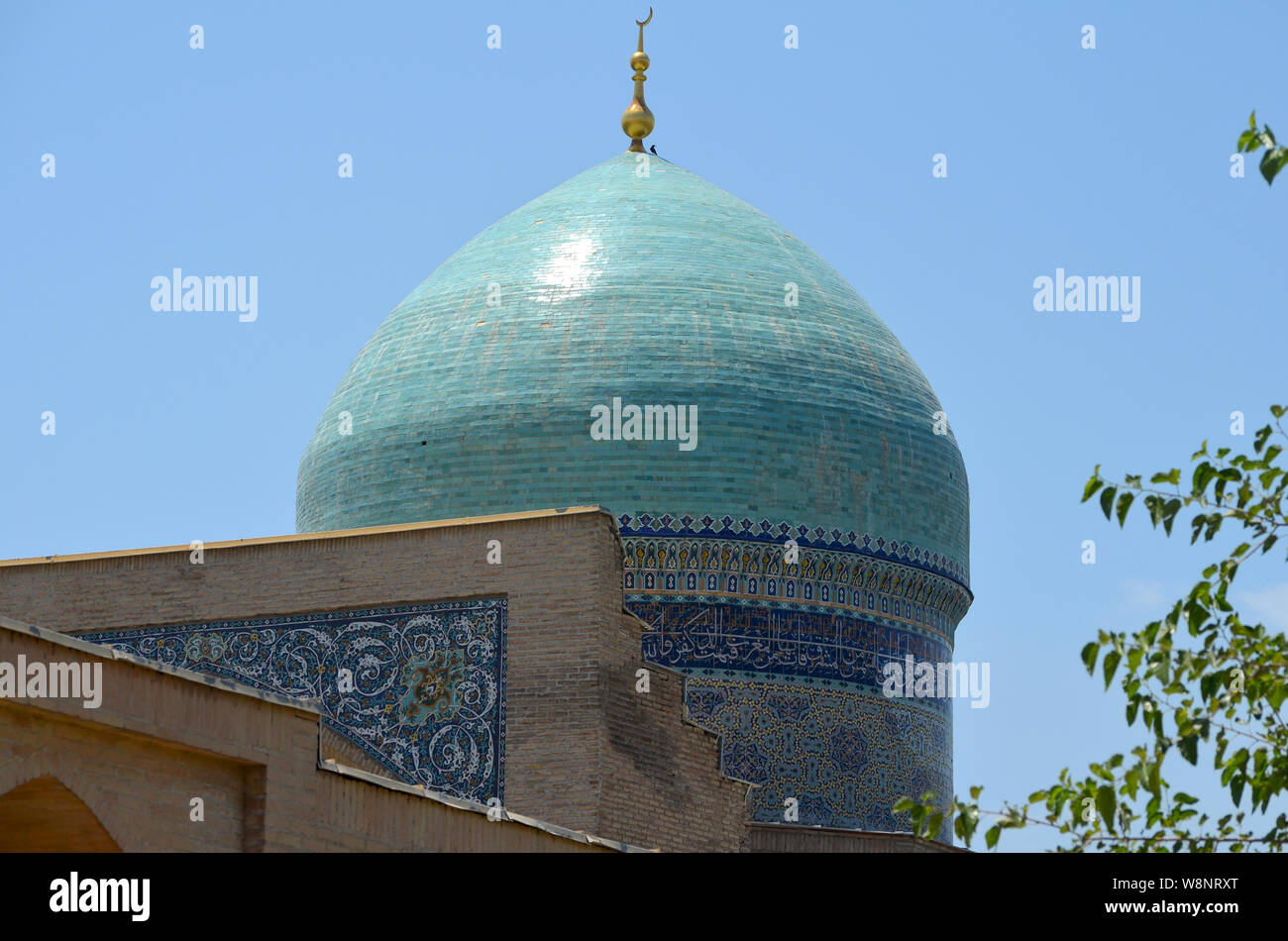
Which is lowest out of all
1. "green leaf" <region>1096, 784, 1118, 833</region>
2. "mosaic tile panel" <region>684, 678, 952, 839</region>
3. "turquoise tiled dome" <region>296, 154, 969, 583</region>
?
"green leaf" <region>1096, 784, 1118, 833</region>

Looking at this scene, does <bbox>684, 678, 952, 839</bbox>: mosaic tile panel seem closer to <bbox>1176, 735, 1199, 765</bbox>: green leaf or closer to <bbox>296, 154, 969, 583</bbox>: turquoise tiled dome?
<bbox>296, 154, 969, 583</bbox>: turquoise tiled dome

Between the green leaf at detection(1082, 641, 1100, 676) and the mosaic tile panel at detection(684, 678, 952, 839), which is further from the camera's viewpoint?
the mosaic tile panel at detection(684, 678, 952, 839)

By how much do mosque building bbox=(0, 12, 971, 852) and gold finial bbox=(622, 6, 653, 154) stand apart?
24mm

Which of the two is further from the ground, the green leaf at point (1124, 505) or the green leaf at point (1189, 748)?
the green leaf at point (1124, 505)

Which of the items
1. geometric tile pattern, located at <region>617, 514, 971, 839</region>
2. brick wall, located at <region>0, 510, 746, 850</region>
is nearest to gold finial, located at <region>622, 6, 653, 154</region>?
geometric tile pattern, located at <region>617, 514, 971, 839</region>

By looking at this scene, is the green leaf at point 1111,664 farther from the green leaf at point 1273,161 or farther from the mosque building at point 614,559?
the mosque building at point 614,559

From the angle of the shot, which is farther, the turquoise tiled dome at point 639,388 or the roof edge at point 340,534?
the turquoise tiled dome at point 639,388

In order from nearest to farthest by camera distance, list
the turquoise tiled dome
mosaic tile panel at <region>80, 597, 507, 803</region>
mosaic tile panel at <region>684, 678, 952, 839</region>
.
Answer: mosaic tile panel at <region>80, 597, 507, 803</region> → mosaic tile panel at <region>684, 678, 952, 839</region> → the turquoise tiled dome

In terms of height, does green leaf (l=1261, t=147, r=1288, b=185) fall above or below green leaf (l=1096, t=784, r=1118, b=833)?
above

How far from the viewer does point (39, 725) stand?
6.86 meters

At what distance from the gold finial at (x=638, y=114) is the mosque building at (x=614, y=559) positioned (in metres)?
0.02

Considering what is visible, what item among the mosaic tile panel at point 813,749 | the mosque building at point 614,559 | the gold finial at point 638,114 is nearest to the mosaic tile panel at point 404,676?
the mosque building at point 614,559

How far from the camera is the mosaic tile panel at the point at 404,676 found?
10703 millimetres

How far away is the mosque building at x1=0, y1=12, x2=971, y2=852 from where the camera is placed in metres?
10.8
